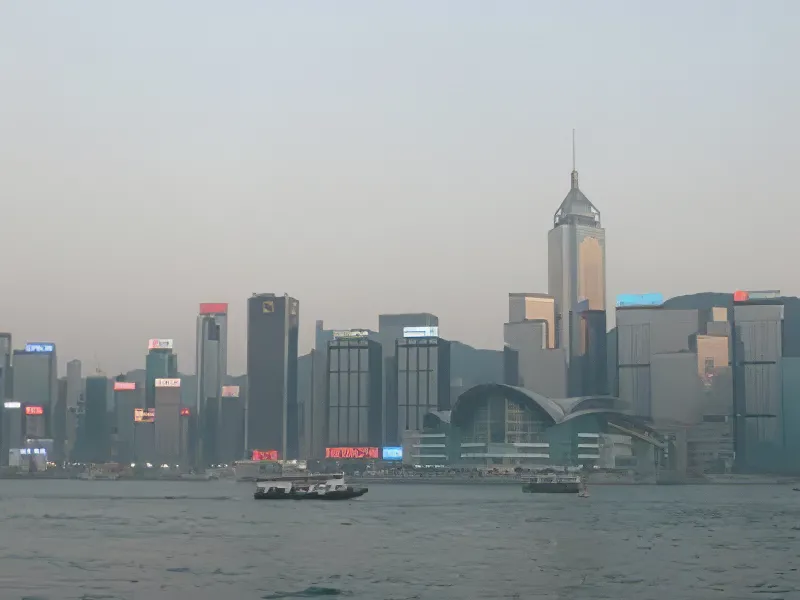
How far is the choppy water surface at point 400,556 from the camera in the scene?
7350 cm

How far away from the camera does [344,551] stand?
332 ft

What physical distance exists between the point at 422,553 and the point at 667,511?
87.6 meters

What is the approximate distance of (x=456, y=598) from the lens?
69.5 m

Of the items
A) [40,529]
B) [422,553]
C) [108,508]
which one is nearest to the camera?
[422,553]

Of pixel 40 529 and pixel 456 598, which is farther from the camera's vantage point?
pixel 40 529

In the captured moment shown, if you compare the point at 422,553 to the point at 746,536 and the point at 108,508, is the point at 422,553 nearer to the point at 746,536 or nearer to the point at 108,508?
the point at 746,536

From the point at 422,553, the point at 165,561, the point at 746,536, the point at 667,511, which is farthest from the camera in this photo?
the point at 667,511

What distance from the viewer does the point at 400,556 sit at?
96500 millimetres

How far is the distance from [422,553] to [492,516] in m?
60.9

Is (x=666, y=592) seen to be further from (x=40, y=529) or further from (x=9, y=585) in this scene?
(x=40, y=529)

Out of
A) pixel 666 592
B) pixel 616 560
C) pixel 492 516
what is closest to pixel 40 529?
pixel 492 516

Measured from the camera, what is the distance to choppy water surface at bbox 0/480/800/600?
7350cm

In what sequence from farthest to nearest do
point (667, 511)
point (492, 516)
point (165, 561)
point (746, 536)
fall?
1. point (667, 511)
2. point (492, 516)
3. point (746, 536)
4. point (165, 561)

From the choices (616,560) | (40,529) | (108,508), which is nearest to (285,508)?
(108,508)
